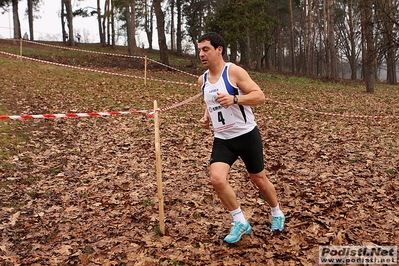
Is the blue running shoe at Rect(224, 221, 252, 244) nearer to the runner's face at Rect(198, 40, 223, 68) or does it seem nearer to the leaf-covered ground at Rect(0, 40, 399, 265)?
the leaf-covered ground at Rect(0, 40, 399, 265)

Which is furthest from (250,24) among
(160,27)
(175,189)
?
(175,189)

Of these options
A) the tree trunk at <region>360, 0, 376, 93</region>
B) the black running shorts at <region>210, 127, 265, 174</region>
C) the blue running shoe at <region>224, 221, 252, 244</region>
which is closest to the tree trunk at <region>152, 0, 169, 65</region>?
the tree trunk at <region>360, 0, 376, 93</region>

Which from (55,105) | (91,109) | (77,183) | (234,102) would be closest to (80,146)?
(77,183)

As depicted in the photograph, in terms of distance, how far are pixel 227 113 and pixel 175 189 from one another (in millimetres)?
2590

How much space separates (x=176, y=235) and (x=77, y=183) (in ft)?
9.13

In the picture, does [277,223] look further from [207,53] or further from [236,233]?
[207,53]

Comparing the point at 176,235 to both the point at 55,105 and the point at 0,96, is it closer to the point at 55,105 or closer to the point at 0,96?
the point at 55,105

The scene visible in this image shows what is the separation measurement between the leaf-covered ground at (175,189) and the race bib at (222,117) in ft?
4.70

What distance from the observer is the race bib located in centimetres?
412

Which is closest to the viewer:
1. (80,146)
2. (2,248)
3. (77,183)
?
(2,248)

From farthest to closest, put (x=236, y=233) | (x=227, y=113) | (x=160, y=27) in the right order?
(x=160, y=27) < (x=236, y=233) < (x=227, y=113)

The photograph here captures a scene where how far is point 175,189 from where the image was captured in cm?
630

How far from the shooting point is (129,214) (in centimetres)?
540

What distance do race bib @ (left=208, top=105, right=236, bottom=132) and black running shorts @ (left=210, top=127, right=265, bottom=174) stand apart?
164mm
